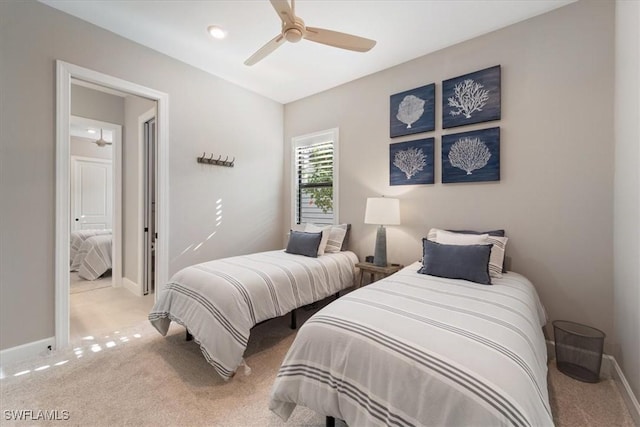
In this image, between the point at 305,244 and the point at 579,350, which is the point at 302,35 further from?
the point at 579,350

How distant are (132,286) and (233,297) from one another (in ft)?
9.30

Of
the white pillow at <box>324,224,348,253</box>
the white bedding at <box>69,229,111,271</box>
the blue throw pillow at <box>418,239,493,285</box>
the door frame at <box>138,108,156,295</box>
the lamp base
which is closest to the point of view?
the blue throw pillow at <box>418,239,493,285</box>

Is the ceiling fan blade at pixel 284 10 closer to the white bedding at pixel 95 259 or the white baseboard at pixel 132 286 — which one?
the white baseboard at pixel 132 286

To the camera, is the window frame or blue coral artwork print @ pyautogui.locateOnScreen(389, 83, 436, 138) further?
the window frame

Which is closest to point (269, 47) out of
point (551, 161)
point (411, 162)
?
point (411, 162)

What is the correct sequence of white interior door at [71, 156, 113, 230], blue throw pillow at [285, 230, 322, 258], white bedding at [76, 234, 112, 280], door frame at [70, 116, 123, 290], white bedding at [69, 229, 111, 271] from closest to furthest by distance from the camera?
blue throw pillow at [285, 230, 322, 258]
door frame at [70, 116, 123, 290]
white bedding at [76, 234, 112, 280]
white bedding at [69, 229, 111, 271]
white interior door at [71, 156, 113, 230]

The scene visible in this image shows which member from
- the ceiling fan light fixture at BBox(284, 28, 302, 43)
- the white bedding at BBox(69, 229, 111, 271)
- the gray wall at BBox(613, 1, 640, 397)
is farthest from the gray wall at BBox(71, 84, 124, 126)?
the gray wall at BBox(613, 1, 640, 397)

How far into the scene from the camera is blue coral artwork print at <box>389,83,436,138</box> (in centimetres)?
287

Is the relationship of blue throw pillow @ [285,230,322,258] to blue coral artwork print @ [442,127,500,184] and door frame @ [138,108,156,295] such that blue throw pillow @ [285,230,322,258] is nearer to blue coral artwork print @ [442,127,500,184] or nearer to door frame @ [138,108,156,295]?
blue coral artwork print @ [442,127,500,184]

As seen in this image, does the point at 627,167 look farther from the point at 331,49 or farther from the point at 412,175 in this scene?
the point at 331,49

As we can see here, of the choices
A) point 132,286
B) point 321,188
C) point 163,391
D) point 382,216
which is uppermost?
point 321,188

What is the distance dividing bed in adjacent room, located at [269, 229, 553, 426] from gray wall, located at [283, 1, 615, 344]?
2.58 feet

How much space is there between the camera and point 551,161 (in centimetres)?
226

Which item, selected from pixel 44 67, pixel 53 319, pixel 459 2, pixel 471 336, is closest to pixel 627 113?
pixel 459 2
